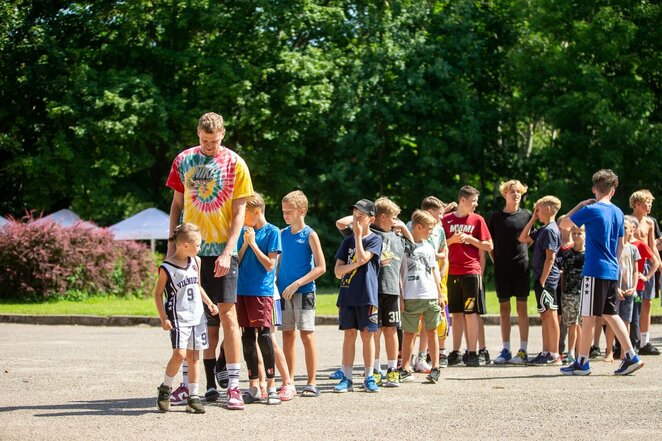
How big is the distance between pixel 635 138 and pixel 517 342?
18391mm

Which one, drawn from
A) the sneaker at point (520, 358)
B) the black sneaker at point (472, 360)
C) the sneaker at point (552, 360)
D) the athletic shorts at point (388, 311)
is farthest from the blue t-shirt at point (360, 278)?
the sneaker at point (552, 360)

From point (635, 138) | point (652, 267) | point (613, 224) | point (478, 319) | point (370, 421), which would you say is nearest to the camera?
point (370, 421)

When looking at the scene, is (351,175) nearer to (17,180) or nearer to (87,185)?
(87,185)

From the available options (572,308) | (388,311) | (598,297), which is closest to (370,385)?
(388,311)

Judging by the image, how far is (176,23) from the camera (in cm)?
3278

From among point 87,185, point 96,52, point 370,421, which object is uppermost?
point 96,52

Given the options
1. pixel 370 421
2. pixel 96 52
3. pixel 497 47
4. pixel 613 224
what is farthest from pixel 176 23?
pixel 370 421

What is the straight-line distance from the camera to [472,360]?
11.8m

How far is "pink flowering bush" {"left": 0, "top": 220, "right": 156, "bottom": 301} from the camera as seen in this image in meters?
23.4

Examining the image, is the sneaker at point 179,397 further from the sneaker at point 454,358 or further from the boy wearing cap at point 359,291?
the sneaker at point 454,358

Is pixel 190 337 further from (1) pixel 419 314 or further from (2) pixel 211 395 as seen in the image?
(1) pixel 419 314

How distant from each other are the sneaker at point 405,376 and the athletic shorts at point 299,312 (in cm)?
155

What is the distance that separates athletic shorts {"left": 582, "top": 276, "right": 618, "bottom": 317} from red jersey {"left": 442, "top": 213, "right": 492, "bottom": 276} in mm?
1581

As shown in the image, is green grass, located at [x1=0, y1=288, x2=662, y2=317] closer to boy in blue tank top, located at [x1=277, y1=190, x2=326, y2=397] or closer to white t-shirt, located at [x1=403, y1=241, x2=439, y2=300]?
white t-shirt, located at [x1=403, y1=241, x2=439, y2=300]
